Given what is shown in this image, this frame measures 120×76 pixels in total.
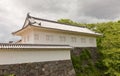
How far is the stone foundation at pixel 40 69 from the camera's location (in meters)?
11.8

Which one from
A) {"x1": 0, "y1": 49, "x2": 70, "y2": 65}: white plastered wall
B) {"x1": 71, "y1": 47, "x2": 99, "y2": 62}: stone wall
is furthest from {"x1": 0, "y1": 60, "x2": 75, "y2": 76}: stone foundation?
{"x1": 71, "y1": 47, "x2": 99, "y2": 62}: stone wall

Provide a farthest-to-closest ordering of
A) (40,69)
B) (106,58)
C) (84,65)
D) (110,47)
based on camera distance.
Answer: (110,47) → (106,58) → (84,65) → (40,69)

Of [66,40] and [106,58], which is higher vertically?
[66,40]

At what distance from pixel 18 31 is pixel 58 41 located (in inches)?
203

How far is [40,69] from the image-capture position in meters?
13.6

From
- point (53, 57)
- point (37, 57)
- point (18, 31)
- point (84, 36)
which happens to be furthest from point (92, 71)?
point (18, 31)

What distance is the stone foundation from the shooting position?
11.8 meters

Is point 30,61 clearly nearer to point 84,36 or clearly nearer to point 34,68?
point 34,68

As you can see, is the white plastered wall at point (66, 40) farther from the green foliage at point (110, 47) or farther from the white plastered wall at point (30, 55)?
the white plastered wall at point (30, 55)

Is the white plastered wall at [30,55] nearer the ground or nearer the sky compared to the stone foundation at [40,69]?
nearer the sky

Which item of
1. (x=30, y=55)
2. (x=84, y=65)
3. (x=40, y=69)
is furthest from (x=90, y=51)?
(x=30, y=55)

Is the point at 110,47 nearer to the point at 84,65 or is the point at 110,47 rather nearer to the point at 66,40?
the point at 84,65

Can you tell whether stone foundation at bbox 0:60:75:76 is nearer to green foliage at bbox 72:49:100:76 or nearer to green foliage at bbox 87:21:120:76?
green foliage at bbox 72:49:100:76

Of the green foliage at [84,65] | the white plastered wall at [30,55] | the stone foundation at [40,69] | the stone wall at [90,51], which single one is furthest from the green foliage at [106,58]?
the white plastered wall at [30,55]
